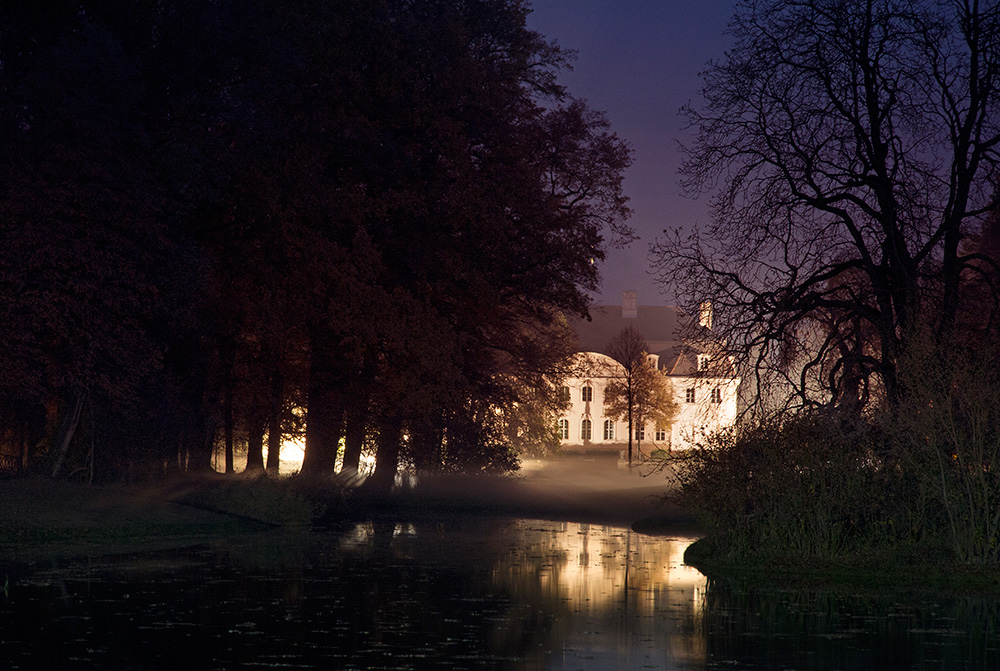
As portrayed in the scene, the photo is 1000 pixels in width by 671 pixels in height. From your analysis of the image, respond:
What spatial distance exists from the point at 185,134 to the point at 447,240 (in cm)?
888

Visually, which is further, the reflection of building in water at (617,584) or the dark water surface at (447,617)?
the reflection of building in water at (617,584)

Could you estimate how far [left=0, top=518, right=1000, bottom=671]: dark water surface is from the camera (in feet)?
39.9

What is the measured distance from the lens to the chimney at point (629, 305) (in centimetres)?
12231

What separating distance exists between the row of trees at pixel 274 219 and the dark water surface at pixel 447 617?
→ 9.18 m

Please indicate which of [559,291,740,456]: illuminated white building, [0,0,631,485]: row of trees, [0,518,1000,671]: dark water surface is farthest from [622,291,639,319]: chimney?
[0,518,1000,671]: dark water surface

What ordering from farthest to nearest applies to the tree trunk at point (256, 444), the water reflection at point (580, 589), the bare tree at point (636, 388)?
the bare tree at point (636, 388)
the tree trunk at point (256, 444)
the water reflection at point (580, 589)

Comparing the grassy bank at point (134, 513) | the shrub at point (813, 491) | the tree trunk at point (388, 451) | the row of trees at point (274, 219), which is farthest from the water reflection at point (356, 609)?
the tree trunk at point (388, 451)

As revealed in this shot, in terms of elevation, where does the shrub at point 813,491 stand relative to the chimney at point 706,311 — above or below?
below

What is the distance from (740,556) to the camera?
20.7 metres

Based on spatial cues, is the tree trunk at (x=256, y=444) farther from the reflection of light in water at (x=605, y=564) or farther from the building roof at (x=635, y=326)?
the building roof at (x=635, y=326)

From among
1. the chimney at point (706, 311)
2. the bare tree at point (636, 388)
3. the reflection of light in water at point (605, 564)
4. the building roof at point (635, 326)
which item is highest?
the building roof at point (635, 326)

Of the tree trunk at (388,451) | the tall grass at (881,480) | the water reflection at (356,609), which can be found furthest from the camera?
the tree trunk at (388,451)

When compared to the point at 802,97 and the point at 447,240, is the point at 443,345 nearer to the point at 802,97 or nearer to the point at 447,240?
the point at 447,240

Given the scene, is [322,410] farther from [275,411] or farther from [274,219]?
[274,219]
